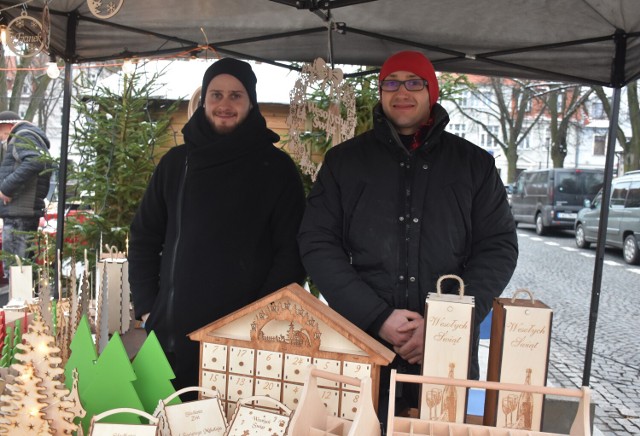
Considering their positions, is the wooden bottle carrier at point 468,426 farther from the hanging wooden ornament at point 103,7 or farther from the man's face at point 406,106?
the hanging wooden ornament at point 103,7

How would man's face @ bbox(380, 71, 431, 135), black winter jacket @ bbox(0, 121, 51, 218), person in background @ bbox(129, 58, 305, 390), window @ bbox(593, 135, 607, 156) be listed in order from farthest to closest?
window @ bbox(593, 135, 607, 156) → black winter jacket @ bbox(0, 121, 51, 218) → person in background @ bbox(129, 58, 305, 390) → man's face @ bbox(380, 71, 431, 135)

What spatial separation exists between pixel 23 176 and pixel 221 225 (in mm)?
4314

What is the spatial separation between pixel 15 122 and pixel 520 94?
2396 cm

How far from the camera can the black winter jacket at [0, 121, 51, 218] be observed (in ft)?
17.7

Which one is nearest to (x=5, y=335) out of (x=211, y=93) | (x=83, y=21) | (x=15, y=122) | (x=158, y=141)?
(x=211, y=93)

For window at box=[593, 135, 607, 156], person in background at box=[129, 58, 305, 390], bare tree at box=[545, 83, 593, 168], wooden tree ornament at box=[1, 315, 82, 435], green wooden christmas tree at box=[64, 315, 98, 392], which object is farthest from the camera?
window at box=[593, 135, 607, 156]

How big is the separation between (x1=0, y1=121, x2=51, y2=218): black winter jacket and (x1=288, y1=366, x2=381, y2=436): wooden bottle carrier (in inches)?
192

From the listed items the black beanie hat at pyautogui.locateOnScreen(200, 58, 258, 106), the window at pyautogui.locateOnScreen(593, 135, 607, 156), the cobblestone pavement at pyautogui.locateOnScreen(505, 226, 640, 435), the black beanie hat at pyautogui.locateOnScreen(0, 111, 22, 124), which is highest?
the window at pyautogui.locateOnScreen(593, 135, 607, 156)

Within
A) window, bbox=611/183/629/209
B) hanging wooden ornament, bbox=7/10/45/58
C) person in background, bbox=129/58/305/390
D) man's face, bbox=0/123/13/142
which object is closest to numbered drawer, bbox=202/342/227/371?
person in background, bbox=129/58/305/390

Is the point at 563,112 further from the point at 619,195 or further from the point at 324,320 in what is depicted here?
the point at 324,320

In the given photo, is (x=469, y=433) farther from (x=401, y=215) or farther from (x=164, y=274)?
(x=164, y=274)

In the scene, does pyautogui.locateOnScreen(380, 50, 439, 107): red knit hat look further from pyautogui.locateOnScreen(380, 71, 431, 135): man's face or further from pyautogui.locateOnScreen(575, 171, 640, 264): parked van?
pyautogui.locateOnScreen(575, 171, 640, 264): parked van

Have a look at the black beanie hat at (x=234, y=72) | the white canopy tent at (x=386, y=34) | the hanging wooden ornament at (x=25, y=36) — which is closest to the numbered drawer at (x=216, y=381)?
the black beanie hat at (x=234, y=72)

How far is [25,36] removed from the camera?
236 centimetres
